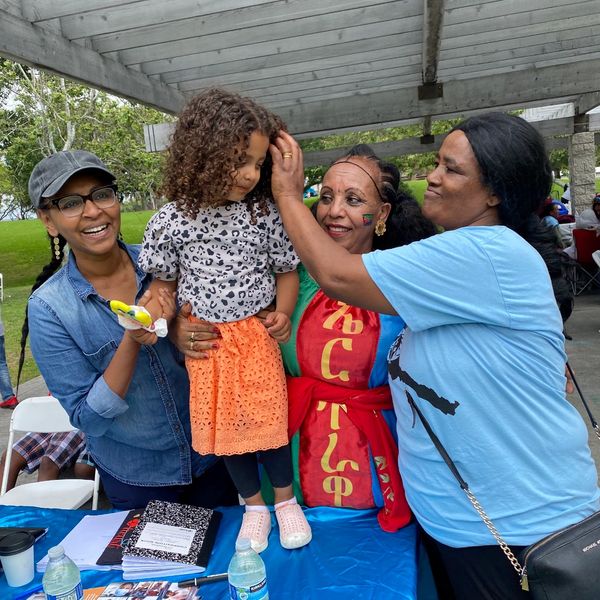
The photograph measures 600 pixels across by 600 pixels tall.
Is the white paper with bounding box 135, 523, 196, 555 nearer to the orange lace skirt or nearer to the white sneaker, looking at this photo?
the white sneaker

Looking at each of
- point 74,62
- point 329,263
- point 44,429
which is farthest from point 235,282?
point 74,62

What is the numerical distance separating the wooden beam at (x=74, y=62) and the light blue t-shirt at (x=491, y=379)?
3.16 m

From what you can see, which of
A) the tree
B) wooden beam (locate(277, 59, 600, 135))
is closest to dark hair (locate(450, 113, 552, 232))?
wooden beam (locate(277, 59, 600, 135))

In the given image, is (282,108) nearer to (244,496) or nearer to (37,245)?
(244,496)

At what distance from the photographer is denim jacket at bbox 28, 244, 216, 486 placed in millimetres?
1773

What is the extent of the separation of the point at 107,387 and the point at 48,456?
2.41m

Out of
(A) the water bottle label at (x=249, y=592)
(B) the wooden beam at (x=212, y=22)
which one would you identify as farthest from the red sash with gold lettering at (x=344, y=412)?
(B) the wooden beam at (x=212, y=22)

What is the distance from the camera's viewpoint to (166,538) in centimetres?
172

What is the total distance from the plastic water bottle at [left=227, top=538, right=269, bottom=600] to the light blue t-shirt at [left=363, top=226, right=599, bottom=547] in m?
0.50

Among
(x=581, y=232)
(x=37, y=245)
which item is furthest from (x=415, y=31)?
(x=37, y=245)

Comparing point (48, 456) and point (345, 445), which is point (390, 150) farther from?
point (345, 445)

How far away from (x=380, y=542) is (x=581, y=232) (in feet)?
29.0

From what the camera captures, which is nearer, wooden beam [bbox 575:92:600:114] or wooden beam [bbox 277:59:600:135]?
wooden beam [bbox 277:59:600:135]

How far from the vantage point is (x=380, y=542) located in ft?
5.59
